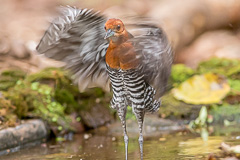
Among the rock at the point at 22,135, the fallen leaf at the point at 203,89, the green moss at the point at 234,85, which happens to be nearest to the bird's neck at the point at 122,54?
the rock at the point at 22,135

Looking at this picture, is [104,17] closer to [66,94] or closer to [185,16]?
[66,94]

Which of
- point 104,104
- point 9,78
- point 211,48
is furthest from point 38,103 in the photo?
point 211,48

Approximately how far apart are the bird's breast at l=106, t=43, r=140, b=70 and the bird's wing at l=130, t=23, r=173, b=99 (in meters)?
0.07

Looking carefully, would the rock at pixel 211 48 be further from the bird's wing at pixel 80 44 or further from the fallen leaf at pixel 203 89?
the bird's wing at pixel 80 44

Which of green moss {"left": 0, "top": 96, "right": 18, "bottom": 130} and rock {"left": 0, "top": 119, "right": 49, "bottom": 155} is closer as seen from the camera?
rock {"left": 0, "top": 119, "right": 49, "bottom": 155}

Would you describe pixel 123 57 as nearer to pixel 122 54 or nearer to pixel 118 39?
pixel 122 54

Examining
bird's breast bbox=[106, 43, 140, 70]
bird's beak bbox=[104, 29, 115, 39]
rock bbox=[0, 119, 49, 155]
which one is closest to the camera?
bird's beak bbox=[104, 29, 115, 39]

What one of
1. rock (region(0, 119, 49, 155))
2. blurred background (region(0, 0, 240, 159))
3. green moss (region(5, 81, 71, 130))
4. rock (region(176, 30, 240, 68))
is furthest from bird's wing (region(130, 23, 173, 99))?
rock (region(176, 30, 240, 68))

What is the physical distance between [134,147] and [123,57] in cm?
171

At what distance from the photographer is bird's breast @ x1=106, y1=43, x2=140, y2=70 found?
4750 millimetres

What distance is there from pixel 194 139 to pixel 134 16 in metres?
2.31

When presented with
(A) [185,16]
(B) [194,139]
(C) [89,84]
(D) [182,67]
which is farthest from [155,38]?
(A) [185,16]

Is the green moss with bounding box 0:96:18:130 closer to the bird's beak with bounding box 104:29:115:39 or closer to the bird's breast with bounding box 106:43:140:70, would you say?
the bird's breast with bounding box 106:43:140:70

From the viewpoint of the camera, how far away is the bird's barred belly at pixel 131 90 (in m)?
4.87
